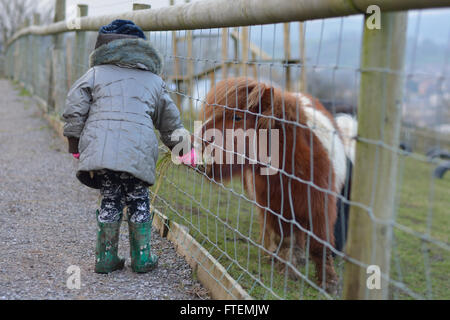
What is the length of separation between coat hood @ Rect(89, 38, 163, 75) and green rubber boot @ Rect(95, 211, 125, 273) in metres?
0.93

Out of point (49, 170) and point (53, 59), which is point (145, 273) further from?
point (53, 59)

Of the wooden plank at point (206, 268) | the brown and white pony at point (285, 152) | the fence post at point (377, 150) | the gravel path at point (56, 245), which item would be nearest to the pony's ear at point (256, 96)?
the brown and white pony at point (285, 152)

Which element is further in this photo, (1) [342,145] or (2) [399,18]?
(1) [342,145]

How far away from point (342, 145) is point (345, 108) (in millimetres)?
3758

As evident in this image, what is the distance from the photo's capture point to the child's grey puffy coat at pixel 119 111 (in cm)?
270

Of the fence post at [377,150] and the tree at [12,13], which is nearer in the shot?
the fence post at [377,150]

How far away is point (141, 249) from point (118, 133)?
667mm

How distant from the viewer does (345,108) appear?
23.9ft

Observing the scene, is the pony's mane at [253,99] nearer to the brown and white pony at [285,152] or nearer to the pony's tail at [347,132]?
the brown and white pony at [285,152]

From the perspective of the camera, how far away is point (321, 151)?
10.3 ft

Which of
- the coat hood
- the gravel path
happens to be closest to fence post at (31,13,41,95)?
the gravel path

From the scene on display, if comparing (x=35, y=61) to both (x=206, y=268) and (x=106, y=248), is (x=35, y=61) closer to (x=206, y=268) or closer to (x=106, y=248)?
(x=106, y=248)

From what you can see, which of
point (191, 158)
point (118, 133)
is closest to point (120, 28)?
point (118, 133)
